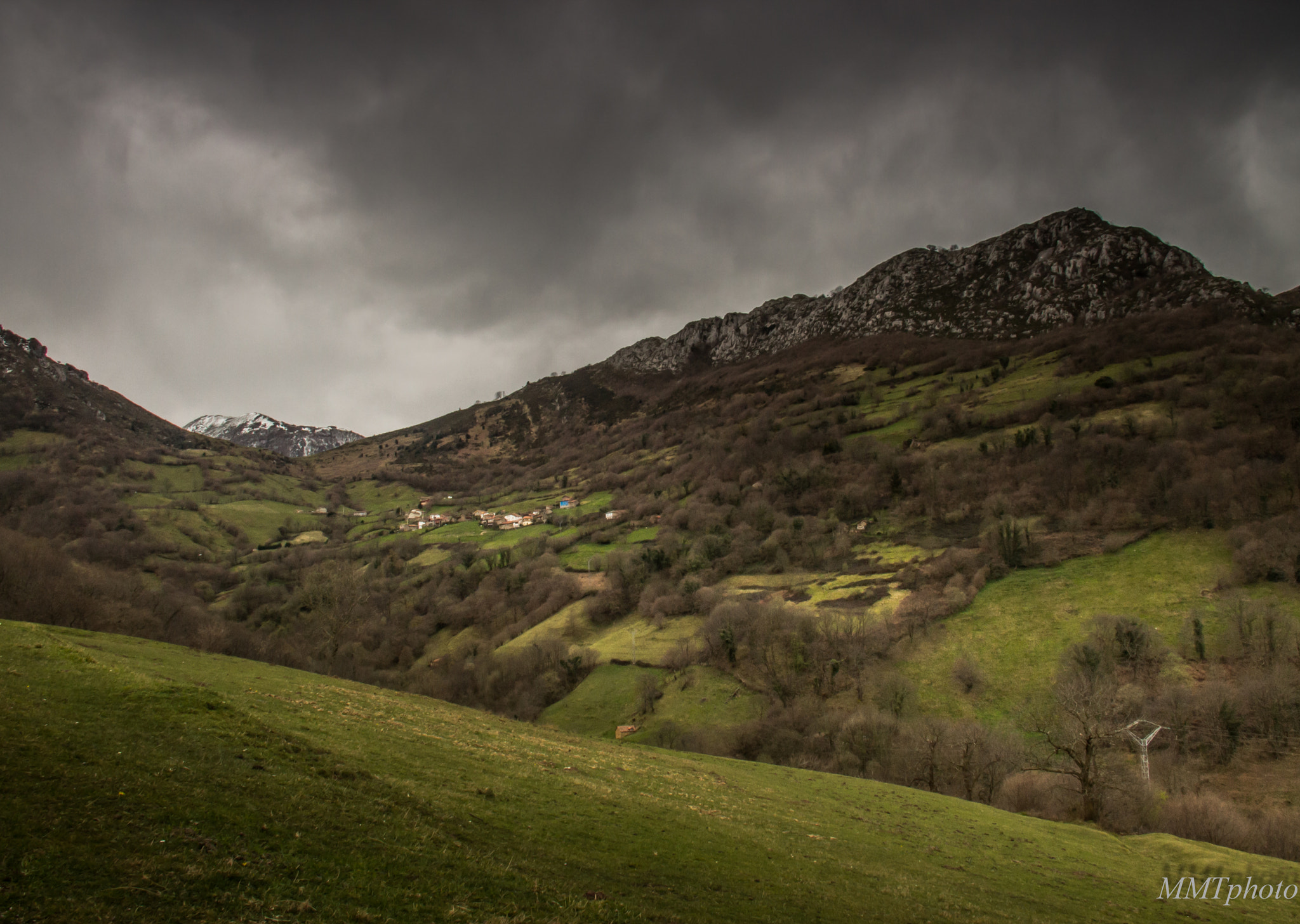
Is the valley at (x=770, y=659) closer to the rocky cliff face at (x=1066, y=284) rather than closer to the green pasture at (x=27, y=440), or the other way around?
the rocky cliff face at (x=1066, y=284)

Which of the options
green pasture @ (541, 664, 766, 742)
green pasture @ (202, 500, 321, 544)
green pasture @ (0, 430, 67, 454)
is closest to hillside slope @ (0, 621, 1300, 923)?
green pasture @ (541, 664, 766, 742)

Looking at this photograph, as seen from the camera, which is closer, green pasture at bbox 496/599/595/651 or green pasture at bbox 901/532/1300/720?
green pasture at bbox 901/532/1300/720

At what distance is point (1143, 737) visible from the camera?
40188 mm

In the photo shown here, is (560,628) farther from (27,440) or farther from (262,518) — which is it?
(27,440)

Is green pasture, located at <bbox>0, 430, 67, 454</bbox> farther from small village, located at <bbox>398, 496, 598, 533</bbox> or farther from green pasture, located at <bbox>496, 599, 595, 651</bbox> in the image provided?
green pasture, located at <bbox>496, 599, 595, 651</bbox>

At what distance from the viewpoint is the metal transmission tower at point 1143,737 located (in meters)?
34.9

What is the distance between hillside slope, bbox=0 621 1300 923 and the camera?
7.91m

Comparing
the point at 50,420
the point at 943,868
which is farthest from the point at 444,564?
the point at 50,420

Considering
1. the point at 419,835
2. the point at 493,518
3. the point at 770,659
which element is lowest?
the point at 770,659

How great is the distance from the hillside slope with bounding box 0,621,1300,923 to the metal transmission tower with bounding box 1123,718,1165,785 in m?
10.5

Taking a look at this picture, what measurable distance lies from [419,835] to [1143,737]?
5260 cm

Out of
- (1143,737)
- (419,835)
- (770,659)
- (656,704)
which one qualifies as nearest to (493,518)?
(656,704)

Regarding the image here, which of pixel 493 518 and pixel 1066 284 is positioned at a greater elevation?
pixel 1066 284

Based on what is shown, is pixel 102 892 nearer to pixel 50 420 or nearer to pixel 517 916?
pixel 517 916
